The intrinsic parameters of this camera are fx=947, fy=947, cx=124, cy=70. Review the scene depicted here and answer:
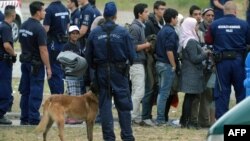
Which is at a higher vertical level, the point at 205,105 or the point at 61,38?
the point at 61,38

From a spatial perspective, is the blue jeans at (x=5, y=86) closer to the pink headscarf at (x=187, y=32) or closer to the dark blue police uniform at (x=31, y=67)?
the dark blue police uniform at (x=31, y=67)

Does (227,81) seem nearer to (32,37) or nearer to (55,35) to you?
(32,37)

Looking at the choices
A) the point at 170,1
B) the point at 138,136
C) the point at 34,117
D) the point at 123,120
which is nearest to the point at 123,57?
the point at 123,120

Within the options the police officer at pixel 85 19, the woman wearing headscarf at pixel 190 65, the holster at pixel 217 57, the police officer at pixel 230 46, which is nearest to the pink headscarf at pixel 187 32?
the woman wearing headscarf at pixel 190 65

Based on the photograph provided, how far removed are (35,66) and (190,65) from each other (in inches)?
93.9

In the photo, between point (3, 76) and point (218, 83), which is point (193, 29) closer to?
point (218, 83)

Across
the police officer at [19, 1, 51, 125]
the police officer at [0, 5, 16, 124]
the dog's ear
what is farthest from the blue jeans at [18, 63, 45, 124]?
the dog's ear

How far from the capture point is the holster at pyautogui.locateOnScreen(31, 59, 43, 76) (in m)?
14.5

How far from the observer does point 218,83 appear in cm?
1411

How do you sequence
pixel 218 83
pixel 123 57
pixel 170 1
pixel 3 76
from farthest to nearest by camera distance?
pixel 170 1 < pixel 3 76 < pixel 218 83 < pixel 123 57

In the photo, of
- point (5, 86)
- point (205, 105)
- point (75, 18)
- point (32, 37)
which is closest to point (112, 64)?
point (32, 37)

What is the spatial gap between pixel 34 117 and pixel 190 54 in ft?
8.60

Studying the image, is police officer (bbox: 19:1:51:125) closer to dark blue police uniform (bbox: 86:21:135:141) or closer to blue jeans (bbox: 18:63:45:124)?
blue jeans (bbox: 18:63:45:124)

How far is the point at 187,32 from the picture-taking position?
1448 cm
